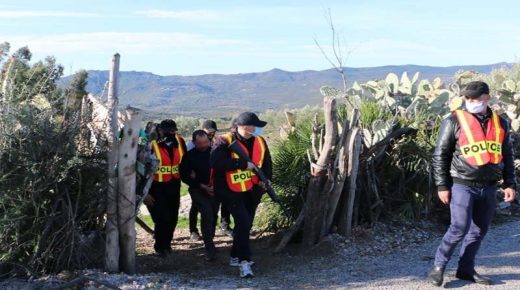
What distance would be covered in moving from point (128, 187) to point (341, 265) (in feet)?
8.71

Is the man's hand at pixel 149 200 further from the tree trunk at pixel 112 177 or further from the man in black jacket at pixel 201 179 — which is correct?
the tree trunk at pixel 112 177

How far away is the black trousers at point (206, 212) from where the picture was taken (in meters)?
7.91

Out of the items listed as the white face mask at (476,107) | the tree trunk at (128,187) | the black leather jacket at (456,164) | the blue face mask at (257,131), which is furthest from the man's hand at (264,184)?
the white face mask at (476,107)

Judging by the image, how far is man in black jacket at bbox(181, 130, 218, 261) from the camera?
796 cm

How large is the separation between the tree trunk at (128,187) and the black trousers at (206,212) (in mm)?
1305

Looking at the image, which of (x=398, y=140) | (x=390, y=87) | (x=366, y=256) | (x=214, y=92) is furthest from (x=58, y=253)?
(x=214, y=92)

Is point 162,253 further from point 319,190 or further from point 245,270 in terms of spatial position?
point 319,190

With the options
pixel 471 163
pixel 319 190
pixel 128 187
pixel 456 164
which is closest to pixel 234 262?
pixel 319 190

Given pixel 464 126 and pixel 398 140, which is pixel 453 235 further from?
pixel 398 140

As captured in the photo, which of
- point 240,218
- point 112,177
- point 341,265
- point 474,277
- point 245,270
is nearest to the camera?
point 474,277

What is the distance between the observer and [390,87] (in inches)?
395

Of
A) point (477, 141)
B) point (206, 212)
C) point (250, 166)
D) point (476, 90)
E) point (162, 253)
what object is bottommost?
point (162, 253)

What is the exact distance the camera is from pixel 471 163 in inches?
228

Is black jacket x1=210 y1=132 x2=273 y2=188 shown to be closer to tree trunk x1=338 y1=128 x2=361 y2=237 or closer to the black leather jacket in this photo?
tree trunk x1=338 y1=128 x2=361 y2=237
